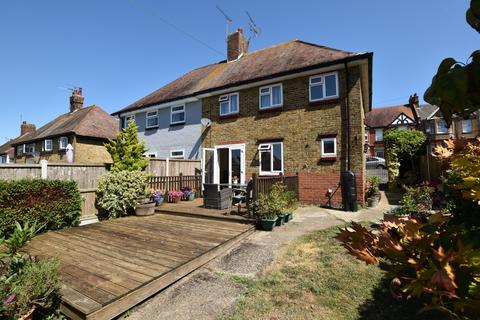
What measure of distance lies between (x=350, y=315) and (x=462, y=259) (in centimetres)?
285

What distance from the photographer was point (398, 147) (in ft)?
54.3

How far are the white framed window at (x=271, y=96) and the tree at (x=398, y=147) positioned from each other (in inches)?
361

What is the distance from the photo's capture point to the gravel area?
3492 mm

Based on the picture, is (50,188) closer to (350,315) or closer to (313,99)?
(350,315)

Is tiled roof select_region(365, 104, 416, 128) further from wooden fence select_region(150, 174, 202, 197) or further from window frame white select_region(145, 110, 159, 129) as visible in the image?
wooden fence select_region(150, 174, 202, 197)

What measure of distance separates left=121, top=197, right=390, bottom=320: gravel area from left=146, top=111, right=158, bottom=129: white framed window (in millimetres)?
12323

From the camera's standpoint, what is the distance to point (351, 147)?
33.7ft

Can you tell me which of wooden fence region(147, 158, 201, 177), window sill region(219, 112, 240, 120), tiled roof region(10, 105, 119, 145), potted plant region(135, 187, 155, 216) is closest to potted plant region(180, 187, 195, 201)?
wooden fence region(147, 158, 201, 177)

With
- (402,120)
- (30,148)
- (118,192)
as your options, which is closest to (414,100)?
(402,120)

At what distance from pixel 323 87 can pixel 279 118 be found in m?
2.30

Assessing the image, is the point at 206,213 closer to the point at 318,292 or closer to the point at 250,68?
the point at 318,292

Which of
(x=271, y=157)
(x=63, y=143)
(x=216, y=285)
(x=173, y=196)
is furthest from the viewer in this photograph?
(x=63, y=143)

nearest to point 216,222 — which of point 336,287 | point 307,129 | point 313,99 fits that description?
point 336,287

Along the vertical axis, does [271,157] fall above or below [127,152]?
below
